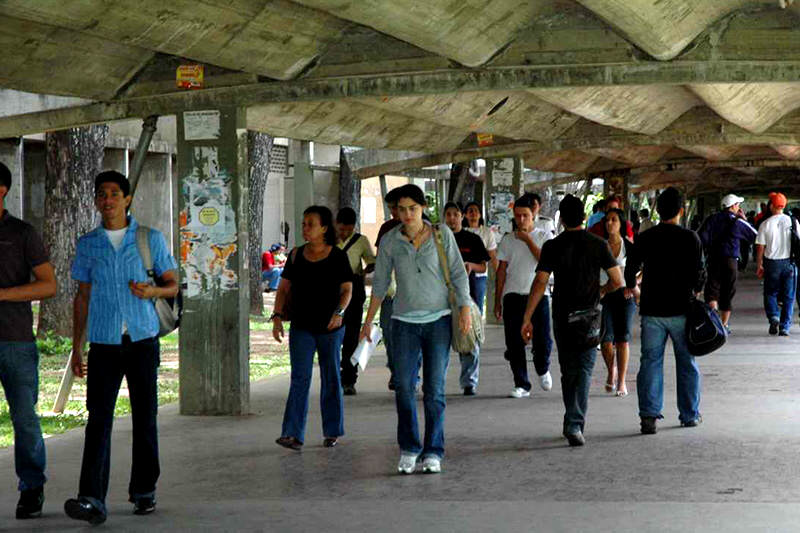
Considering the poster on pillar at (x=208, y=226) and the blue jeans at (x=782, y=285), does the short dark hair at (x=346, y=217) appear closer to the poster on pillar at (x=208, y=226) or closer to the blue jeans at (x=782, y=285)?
the poster on pillar at (x=208, y=226)

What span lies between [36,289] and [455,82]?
5.21 meters

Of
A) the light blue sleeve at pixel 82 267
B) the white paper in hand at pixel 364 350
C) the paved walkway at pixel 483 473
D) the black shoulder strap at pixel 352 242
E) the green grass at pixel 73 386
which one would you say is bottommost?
the green grass at pixel 73 386

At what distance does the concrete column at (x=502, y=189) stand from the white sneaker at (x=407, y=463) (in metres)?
13.4

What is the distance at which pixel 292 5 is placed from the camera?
421 inches

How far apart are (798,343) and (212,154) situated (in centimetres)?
946

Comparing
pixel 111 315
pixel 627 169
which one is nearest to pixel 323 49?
pixel 111 315

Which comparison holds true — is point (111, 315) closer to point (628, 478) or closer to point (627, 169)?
point (628, 478)

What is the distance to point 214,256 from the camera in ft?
39.7

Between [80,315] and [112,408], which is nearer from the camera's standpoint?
[112,408]

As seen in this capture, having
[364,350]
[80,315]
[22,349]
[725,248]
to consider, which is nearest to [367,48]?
[364,350]

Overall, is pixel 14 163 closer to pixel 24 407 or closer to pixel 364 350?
pixel 364 350

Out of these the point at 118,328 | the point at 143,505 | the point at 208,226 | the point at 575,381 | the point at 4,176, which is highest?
the point at 4,176

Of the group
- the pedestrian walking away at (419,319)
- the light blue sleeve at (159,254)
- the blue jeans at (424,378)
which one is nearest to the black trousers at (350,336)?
the pedestrian walking away at (419,319)

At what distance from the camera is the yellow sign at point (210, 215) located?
39.5 feet
